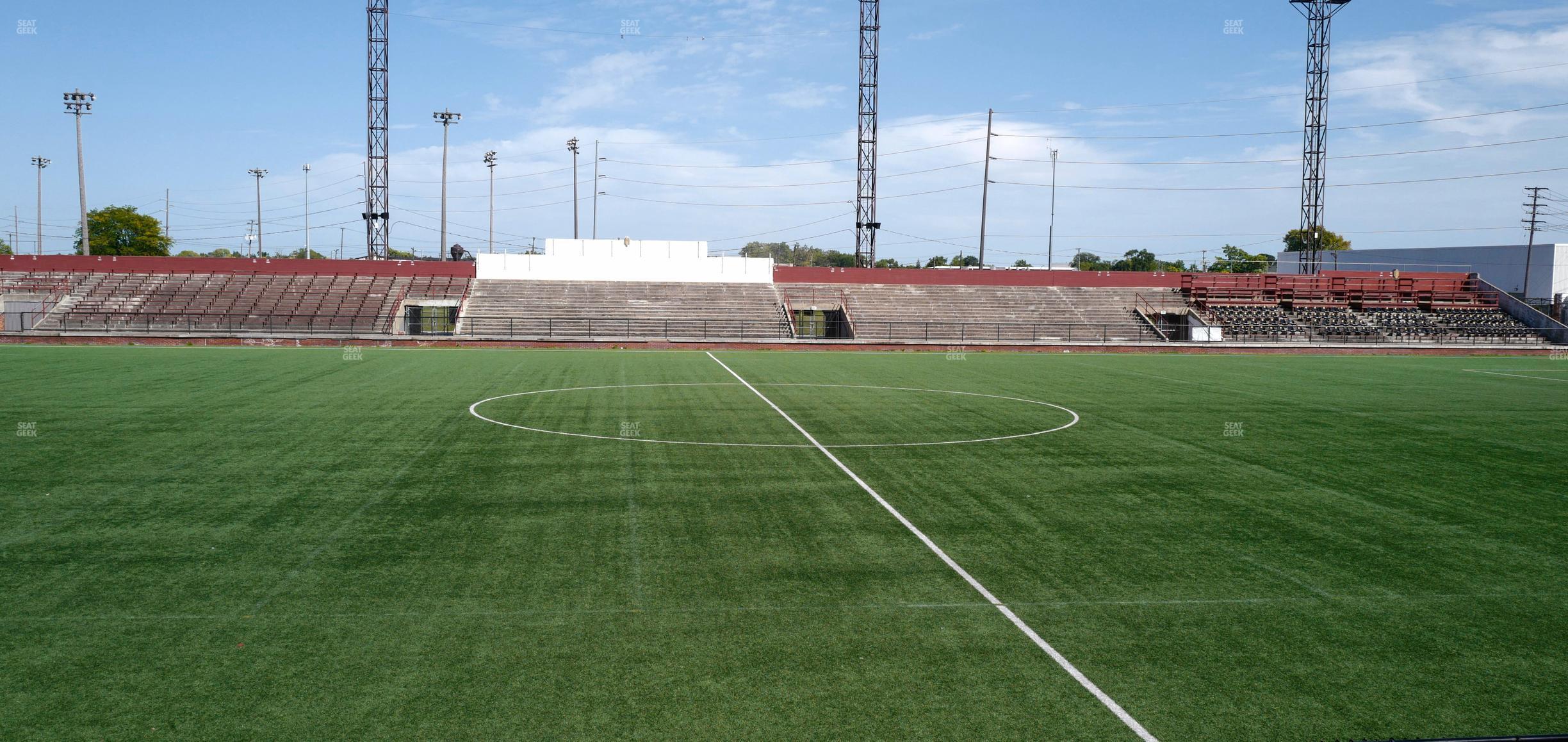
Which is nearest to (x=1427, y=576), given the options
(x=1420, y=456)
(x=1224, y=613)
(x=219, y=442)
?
(x=1224, y=613)

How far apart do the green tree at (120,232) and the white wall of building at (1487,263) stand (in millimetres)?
101158

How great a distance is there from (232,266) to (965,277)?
132 ft

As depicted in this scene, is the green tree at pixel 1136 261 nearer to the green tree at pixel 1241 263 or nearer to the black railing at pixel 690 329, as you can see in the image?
the green tree at pixel 1241 263

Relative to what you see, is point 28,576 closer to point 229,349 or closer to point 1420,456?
point 1420,456

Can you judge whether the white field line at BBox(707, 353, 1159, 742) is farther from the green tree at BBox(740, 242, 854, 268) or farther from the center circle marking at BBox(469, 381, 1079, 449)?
the green tree at BBox(740, 242, 854, 268)

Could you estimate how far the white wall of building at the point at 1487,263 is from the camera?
7925cm

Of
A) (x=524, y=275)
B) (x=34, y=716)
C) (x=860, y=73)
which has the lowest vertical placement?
(x=34, y=716)

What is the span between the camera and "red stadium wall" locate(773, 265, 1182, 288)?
55.8m

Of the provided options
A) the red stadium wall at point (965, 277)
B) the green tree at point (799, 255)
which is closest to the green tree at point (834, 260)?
the green tree at point (799, 255)

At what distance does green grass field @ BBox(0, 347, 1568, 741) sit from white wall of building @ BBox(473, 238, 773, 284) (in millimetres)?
38866

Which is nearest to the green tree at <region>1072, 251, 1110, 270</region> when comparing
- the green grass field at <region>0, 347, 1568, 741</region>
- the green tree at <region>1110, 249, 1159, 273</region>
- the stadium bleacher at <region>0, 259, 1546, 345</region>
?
the green tree at <region>1110, 249, 1159, 273</region>

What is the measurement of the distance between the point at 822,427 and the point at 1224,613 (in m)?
8.97

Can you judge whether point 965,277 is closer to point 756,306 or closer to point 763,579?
point 756,306

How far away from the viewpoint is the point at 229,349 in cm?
3406
